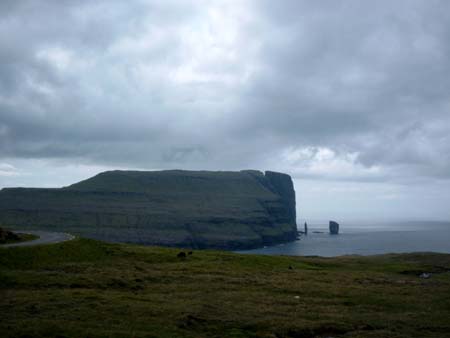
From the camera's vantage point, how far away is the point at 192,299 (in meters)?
38.4

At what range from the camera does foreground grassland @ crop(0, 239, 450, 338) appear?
29.1 m

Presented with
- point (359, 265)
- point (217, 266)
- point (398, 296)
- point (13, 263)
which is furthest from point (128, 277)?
point (359, 265)

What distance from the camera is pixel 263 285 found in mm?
48000

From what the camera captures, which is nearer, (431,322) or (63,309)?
(63,309)

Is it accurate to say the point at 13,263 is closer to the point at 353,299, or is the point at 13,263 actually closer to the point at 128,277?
the point at 128,277

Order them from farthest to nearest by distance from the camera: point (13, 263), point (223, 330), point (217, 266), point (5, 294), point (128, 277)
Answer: point (217, 266) < point (13, 263) < point (128, 277) < point (5, 294) < point (223, 330)

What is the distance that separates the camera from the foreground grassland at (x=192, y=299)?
95.3 feet

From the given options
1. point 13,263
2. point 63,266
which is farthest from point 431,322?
point 13,263

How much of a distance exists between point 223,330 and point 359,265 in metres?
62.4

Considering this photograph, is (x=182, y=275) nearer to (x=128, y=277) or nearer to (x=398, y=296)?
(x=128, y=277)

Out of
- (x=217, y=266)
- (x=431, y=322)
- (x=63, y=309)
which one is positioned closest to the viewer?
(x=63, y=309)

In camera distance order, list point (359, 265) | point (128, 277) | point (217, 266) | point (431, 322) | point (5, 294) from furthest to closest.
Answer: point (359, 265) < point (217, 266) < point (128, 277) < point (5, 294) < point (431, 322)

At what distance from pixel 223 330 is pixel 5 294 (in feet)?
57.5

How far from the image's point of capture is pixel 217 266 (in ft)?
202
